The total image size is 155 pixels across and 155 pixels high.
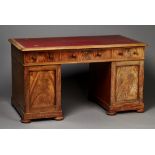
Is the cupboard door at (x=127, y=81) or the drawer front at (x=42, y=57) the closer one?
the drawer front at (x=42, y=57)

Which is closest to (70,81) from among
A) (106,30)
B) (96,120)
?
(106,30)

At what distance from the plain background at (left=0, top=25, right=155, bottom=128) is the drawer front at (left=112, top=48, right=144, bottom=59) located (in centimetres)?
67

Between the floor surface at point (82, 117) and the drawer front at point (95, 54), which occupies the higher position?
the drawer front at point (95, 54)

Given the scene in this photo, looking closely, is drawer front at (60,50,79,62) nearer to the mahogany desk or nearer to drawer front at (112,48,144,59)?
the mahogany desk

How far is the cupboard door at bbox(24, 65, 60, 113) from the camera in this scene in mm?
6379

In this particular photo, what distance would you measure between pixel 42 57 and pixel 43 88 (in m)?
0.35

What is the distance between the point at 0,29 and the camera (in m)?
8.06

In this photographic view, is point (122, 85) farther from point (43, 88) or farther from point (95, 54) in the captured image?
point (43, 88)

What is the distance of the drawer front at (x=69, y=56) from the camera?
6.42 metres

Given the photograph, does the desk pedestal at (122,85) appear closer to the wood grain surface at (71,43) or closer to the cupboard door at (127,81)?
the cupboard door at (127,81)

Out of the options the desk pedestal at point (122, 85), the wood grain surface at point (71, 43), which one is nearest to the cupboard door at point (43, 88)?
the wood grain surface at point (71, 43)

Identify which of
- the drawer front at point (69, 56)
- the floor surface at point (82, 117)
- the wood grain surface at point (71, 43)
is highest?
the wood grain surface at point (71, 43)

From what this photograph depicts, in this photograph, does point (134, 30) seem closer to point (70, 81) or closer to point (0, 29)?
point (70, 81)

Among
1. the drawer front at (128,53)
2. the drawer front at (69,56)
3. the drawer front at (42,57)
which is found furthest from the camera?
the drawer front at (128,53)
